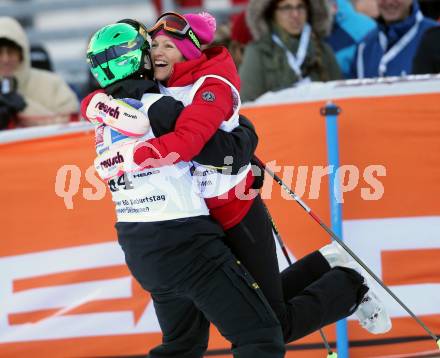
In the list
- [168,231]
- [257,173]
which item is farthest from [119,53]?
[257,173]

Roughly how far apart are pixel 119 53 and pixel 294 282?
1349 millimetres

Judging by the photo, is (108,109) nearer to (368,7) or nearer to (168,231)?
(168,231)

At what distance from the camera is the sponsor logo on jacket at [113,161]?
11.7ft

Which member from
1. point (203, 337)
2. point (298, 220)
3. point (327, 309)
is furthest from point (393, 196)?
point (203, 337)

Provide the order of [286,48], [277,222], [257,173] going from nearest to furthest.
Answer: [257,173] → [277,222] → [286,48]

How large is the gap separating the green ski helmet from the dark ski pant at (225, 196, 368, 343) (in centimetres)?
77

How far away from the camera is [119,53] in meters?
3.56

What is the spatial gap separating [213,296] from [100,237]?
1527mm

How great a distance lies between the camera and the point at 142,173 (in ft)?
11.9

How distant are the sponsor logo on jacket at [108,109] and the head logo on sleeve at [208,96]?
333 millimetres

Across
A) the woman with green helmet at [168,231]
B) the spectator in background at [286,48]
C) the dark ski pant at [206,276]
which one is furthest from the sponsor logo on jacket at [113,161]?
the spectator in background at [286,48]

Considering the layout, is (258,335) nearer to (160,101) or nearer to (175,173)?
(175,173)

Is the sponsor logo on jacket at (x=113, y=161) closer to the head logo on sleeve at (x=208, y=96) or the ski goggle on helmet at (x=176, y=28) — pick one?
the head logo on sleeve at (x=208, y=96)

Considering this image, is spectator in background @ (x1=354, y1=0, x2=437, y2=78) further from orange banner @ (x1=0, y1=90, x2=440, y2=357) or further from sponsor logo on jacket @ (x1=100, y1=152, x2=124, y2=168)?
sponsor logo on jacket @ (x1=100, y1=152, x2=124, y2=168)
